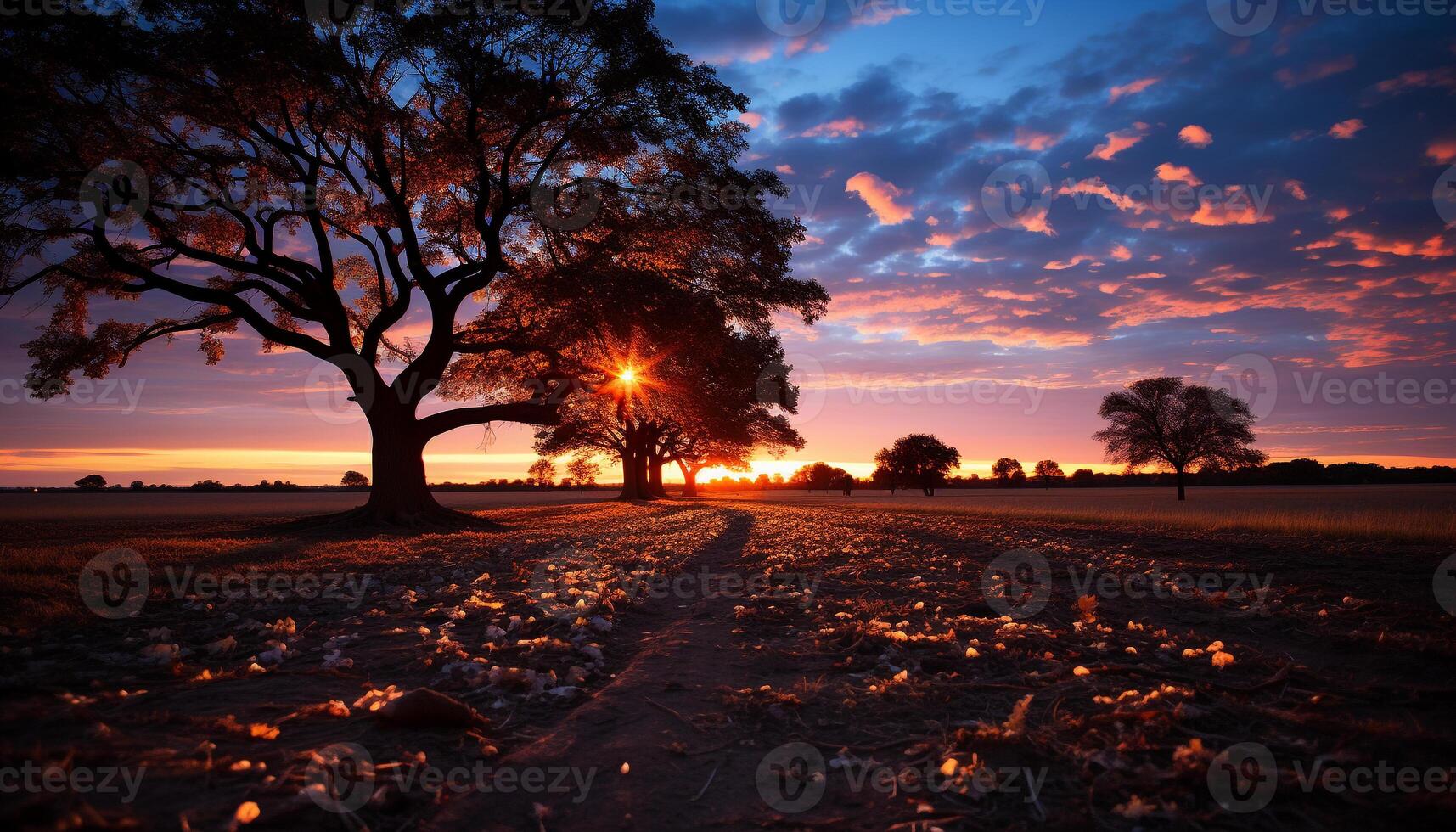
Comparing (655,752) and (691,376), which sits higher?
(691,376)

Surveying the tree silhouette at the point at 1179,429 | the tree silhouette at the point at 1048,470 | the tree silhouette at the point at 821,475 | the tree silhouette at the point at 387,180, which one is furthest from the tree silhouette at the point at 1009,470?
the tree silhouette at the point at 387,180

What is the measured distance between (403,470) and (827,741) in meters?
19.9

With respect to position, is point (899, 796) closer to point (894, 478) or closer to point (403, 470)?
point (403, 470)

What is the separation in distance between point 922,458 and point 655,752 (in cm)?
9023

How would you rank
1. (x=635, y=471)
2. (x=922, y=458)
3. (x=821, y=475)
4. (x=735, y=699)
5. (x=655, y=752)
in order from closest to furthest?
(x=655, y=752) → (x=735, y=699) → (x=635, y=471) → (x=922, y=458) → (x=821, y=475)

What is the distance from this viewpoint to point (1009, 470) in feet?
434

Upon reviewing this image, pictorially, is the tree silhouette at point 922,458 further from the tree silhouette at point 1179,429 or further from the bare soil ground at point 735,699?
the bare soil ground at point 735,699

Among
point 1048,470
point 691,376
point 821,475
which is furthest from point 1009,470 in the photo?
point 691,376

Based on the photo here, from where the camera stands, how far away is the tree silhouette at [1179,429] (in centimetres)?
5531

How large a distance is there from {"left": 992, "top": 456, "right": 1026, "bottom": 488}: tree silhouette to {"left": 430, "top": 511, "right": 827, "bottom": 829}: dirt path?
140 m

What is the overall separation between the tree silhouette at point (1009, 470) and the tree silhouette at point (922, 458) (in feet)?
150

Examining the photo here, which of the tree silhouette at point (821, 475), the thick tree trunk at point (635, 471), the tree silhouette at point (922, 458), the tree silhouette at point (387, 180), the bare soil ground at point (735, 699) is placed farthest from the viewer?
the tree silhouette at point (821, 475)

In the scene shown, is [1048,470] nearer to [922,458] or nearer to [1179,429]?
[922,458]

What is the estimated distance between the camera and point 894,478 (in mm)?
99062
